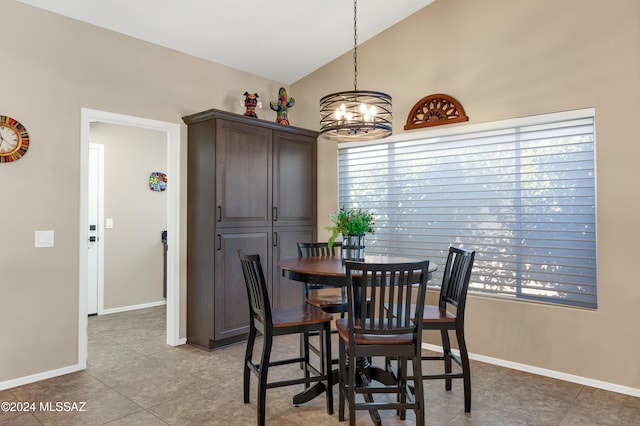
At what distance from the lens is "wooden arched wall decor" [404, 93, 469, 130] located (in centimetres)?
370

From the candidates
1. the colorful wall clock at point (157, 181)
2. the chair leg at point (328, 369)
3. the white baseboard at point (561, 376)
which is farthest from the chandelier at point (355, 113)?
the colorful wall clock at point (157, 181)

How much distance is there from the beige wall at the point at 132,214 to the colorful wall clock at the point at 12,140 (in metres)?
2.21

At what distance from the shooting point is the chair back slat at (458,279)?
2.65 metres

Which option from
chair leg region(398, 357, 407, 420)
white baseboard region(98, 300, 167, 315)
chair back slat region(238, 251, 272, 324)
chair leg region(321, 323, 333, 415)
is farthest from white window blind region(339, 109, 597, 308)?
white baseboard region(98, 300, 167, 315)

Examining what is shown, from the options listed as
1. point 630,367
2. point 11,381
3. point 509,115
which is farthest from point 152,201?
point 630,367

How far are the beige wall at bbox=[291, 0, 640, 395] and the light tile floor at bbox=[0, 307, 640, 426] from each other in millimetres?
256

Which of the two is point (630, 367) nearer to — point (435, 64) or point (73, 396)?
point (435, 64)

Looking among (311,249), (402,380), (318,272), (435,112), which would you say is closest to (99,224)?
(311,249)

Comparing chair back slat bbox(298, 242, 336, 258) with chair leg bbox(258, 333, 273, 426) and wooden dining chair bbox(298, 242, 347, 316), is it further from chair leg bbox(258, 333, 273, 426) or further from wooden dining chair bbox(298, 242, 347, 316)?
chair leg bbox(258, 333, 273, 426)

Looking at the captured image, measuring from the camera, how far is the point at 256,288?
8.38ft

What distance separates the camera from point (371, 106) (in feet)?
9.70

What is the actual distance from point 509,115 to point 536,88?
0.28 metres

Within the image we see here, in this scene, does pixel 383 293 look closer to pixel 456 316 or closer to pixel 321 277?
pixel 321 277

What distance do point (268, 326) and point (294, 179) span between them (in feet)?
7.80
